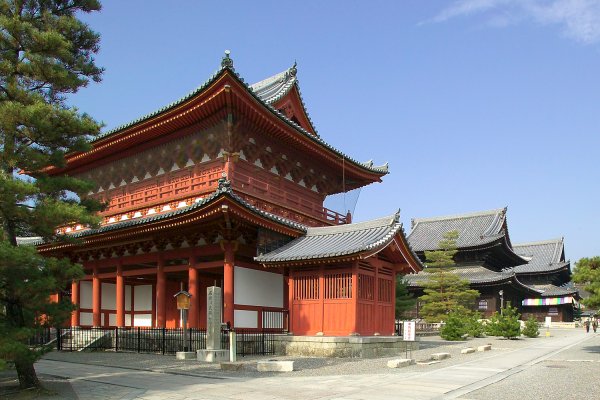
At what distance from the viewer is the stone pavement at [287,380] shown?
12.3m

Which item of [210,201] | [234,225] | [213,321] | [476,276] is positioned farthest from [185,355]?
[476,276]

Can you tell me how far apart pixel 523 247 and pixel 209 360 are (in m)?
83.7

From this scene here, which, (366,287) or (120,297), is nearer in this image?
(366,287)

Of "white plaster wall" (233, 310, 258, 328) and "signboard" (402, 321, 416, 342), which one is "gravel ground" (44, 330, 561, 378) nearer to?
"signboard" (402, 321, 416, 342)

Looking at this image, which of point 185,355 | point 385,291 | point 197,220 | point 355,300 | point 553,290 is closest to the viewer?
point 185,355

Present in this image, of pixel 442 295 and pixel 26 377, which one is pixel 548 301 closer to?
pixel 442 295

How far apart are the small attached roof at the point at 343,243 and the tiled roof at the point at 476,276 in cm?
3277

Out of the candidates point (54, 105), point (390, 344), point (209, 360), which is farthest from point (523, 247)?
point (54, 105)

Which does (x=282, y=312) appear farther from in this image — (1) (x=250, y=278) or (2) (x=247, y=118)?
(2) (x=247, y=118)

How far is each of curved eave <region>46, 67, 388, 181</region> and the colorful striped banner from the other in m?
56.6

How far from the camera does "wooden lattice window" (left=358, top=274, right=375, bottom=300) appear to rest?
71.6ft

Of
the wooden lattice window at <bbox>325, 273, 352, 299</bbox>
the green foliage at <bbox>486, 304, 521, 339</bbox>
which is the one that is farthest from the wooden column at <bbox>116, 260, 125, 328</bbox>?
the green foliage at <bbox>486, 304, 521, 339</bbox>

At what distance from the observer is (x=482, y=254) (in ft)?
212

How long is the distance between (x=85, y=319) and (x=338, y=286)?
16.6 metres
